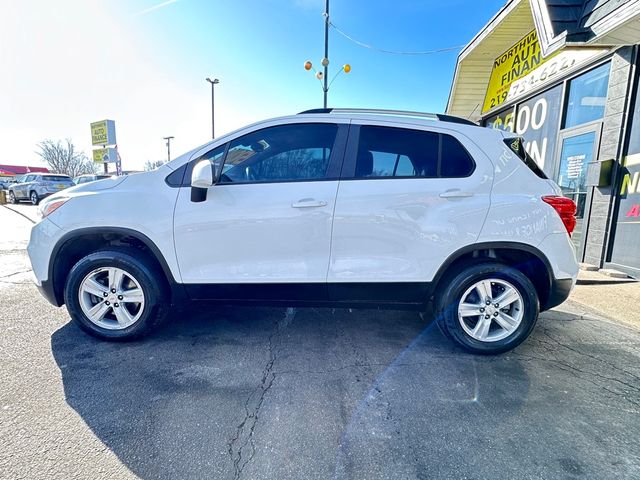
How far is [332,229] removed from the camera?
2709mm

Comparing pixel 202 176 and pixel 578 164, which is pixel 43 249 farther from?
pixel 578 164

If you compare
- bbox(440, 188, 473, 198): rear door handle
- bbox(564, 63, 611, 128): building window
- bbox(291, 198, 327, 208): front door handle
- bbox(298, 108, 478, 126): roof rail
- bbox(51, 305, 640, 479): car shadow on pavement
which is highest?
bbox(564, 63, 611, 128): building window

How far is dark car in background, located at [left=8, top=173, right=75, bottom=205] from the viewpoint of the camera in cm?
1798

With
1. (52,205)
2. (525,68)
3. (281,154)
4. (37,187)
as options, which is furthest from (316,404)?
(37,187)

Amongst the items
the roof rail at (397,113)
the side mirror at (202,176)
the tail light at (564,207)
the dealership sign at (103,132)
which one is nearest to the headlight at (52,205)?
the side mirror at (202,176)

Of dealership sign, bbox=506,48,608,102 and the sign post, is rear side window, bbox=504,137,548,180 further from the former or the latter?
the sign post

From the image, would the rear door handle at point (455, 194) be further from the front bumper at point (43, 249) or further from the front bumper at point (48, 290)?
the front bumper at point (48, 290)

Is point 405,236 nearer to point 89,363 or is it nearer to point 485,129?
point 485,129

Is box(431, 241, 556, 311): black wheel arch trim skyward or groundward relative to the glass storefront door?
groundward

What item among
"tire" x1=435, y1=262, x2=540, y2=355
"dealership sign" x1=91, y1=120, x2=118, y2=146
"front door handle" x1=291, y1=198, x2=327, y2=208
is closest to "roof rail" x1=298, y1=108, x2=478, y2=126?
"front door handle" x1=291, y1=198, x2=327, y2=208

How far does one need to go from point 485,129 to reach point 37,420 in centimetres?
387

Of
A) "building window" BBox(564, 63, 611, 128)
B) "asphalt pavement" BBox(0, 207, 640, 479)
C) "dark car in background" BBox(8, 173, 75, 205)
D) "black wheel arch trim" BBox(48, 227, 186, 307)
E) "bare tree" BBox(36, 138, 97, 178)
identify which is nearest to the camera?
"asphalt pavement" BBox(0, 207, 640, 479)

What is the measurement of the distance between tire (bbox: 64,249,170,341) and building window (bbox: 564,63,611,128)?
24.3ft

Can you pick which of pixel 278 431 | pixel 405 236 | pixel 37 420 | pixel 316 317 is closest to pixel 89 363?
pixel 37 420
